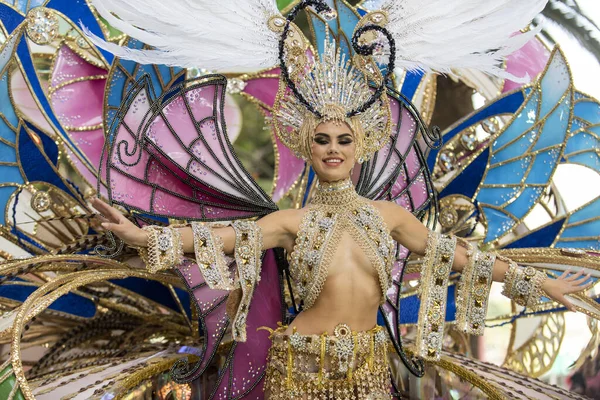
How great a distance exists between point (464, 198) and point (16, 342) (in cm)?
203

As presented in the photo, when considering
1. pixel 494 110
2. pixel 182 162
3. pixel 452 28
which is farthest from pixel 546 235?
pixel 182 162

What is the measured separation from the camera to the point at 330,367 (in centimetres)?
221

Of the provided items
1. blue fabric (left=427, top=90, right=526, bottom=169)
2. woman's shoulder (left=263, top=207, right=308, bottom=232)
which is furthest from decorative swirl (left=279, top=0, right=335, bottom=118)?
Answer: blue fabric (left=427, top=90, right=526, bottom=169)

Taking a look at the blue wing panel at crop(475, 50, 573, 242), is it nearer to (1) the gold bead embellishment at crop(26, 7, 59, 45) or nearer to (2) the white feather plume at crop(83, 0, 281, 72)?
(2) the white feather plume at crop(83, 0, 281, 72)

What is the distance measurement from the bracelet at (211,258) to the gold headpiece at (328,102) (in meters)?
0.44

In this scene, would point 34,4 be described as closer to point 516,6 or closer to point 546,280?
point 516,6

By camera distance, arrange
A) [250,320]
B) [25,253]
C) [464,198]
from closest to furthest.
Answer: [250,320]
[25,253]
[464,198]

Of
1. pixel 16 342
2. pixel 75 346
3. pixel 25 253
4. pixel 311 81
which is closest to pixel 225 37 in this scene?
pixel 311 81

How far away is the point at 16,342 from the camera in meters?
2.20

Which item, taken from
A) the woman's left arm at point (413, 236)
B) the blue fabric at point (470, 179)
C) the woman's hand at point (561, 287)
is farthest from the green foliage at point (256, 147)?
the woman's hand at point (561, 287)

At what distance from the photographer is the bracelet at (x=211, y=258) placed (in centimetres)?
211

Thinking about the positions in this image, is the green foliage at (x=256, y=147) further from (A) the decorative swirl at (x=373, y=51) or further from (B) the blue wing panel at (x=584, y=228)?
(B) the blue wing panel at (x=584, y=228)

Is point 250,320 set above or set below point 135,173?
below

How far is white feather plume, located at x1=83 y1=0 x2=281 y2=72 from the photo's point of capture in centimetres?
224
